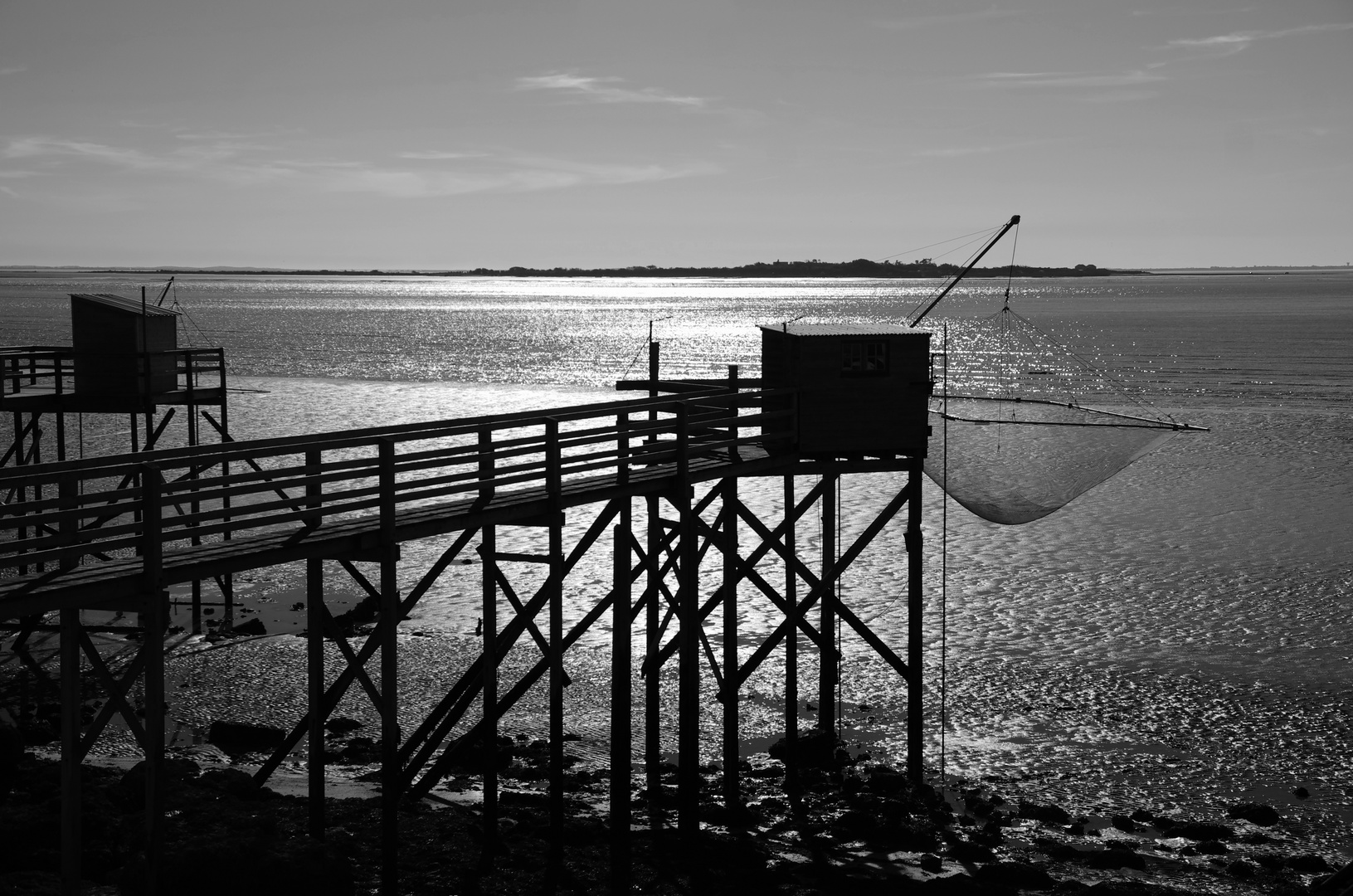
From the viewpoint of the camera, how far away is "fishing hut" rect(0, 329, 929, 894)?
42.3 feet

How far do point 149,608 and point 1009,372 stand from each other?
90817mm

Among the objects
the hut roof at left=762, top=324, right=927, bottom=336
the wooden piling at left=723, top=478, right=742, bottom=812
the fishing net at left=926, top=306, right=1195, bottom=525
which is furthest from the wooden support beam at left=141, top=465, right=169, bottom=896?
the hut roof at left=762, top=324, right=927, bottom=336

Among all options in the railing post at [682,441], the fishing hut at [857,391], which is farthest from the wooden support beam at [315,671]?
the fishing hut at [857,391]

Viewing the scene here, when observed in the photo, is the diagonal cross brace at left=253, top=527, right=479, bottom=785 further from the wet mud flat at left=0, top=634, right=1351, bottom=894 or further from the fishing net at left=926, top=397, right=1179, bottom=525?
the fishing net at left=926, top=397, right=1179, bottom=525

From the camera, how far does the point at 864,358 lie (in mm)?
21000

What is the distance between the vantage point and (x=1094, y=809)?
66.7ft

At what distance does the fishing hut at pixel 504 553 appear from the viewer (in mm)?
12898

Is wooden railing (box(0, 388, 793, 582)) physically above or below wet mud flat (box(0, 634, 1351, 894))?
above

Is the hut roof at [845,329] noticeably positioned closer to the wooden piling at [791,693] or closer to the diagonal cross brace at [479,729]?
the wooden piling at [791,693]

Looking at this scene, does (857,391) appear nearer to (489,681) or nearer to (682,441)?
(682,441)

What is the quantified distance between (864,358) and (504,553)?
6.51 metres

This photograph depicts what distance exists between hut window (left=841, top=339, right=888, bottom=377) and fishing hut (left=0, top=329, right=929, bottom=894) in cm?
3

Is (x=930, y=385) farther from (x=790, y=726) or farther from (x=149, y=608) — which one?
(x=149, y=608)

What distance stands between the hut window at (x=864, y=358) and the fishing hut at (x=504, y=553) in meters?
0.03
